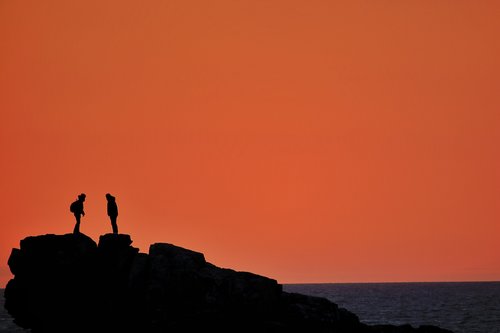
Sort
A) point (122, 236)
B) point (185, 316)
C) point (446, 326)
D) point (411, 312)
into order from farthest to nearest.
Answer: point (411, 312)
point (446, 326)
point (122, 236)
point (185, 316)

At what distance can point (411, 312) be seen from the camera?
165750 mm

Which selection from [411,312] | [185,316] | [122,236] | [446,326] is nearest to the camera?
[185,316]

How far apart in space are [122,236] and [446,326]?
259 feet

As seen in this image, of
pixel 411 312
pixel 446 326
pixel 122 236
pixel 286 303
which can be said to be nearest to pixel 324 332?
pixel 286 303

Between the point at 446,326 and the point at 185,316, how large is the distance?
8018 centimetres

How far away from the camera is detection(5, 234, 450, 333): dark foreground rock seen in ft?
172

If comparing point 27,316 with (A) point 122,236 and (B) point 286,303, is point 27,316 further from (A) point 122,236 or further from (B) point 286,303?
(B) point 286,303

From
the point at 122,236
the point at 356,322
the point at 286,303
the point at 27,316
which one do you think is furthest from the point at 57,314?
the point at 356,322

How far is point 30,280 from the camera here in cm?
5484

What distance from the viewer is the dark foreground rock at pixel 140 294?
172ft

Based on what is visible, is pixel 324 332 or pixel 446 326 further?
pixel 446 326

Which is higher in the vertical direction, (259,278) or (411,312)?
(411,312)

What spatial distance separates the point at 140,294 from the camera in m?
53.2

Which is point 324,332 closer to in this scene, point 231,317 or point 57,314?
point 231,317
